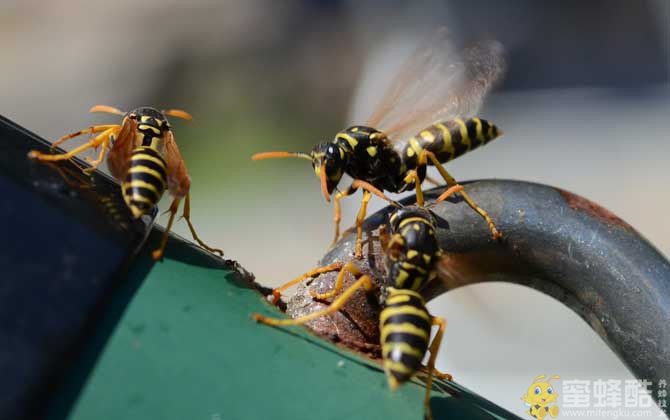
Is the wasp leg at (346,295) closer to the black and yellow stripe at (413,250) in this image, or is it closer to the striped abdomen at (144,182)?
the black and yellow stripe at (413,250)

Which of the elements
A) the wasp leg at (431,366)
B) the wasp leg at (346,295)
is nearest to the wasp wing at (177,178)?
the wasp leg at (346,295)

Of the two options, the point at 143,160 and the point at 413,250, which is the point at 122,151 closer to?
the point at 143,160

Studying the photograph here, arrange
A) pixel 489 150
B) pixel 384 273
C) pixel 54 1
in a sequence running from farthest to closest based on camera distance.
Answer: pixel 54 1, pixel 489 150, pixel 384 273

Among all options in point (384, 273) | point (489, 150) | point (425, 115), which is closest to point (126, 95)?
point (489, 150)

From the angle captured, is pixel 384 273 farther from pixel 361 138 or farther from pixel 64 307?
pixel 361 138

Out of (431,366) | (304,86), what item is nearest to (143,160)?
(431,366)

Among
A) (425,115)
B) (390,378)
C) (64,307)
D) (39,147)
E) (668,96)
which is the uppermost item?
(668,96)
